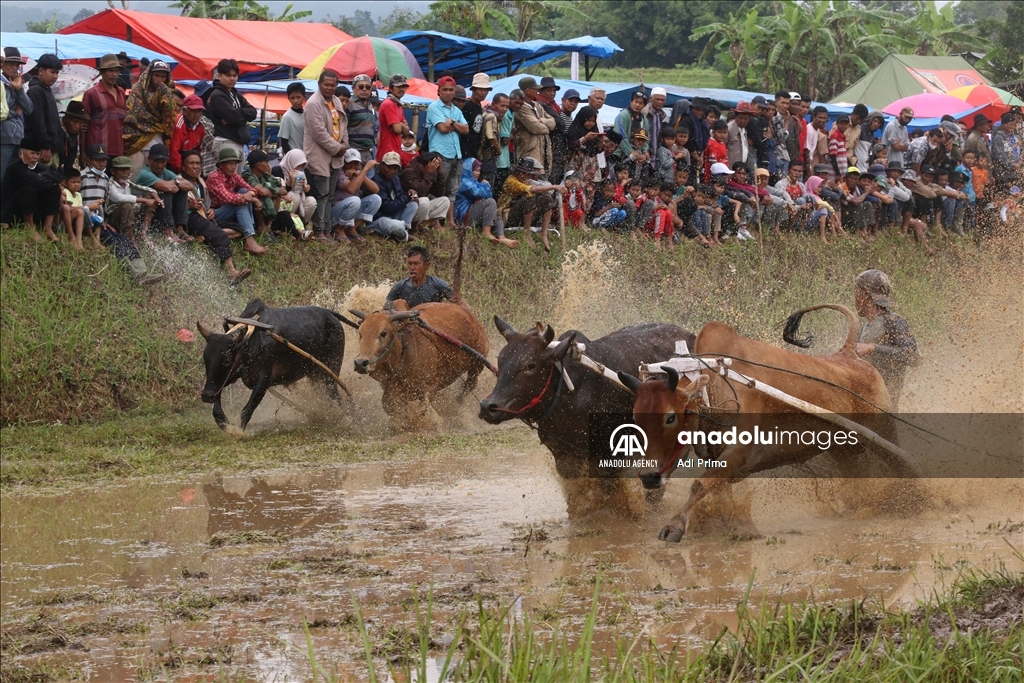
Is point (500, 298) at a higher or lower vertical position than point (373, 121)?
lower

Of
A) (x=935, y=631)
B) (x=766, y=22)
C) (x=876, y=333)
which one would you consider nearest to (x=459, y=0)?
(x=766, y=22)

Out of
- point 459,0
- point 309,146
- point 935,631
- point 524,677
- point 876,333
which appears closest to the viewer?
point 524,677

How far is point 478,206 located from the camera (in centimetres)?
1631

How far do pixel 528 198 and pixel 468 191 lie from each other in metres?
0.82

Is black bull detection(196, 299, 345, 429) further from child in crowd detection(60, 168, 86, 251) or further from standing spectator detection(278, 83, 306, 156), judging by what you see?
standing spectator detection(278, 83, 306, 156)

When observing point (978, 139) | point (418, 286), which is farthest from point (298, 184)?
point (978, 139)

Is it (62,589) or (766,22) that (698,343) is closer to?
(62,589)

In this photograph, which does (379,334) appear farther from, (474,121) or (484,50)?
(484,50)

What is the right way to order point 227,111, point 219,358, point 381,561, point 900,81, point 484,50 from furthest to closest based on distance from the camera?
1. point 900,81
2. point 484,50
3. point 227,111
4. point 219,358
5. point 381,561

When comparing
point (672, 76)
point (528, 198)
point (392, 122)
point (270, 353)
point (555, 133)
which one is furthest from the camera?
point (672, 76)

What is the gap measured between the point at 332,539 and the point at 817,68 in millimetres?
38774

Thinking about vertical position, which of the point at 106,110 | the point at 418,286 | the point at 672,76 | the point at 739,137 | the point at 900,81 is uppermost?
the point at 106,110

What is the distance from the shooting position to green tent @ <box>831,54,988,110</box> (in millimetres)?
33969

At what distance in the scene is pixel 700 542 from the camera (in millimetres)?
8133
